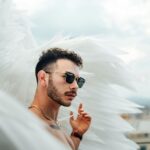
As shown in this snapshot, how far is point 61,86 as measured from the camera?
1959 millimetres

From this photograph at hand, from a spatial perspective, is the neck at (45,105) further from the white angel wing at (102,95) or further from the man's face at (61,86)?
the white angel wing at (102,95)

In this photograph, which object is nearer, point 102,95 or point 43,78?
point 43,78

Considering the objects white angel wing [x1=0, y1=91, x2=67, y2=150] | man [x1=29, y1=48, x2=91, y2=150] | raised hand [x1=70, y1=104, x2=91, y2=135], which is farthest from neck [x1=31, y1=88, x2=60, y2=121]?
white angel wing [x1=0, y1=91, x2=67, y2=150]

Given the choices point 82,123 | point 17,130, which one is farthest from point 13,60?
point 17,130

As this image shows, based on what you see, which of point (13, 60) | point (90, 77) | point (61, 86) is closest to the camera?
point (61, 86)

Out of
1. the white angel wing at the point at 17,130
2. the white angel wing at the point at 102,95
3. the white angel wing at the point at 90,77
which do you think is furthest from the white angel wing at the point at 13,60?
the white angel wing at the point at 17,130

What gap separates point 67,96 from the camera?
196cm

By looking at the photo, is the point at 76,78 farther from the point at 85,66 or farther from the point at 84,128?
the point at 85,66

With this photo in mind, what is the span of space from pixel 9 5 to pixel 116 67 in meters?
0.51

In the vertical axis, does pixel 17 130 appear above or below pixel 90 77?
below

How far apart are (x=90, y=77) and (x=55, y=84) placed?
0.42 meters

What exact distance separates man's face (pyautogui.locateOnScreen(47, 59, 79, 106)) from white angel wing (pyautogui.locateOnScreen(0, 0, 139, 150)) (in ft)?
0.63

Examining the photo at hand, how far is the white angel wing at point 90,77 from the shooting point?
2170mm

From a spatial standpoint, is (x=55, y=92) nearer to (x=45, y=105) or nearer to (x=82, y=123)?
(x=45, y=105)
